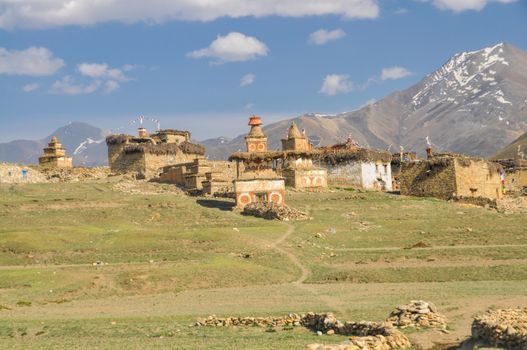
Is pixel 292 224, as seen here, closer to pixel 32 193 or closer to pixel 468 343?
pixel 32 193

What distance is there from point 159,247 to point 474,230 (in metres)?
20.5

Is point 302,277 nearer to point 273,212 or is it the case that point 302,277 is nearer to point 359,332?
point 359,332

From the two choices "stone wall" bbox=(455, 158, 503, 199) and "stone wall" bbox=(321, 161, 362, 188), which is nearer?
"stone wall" bbox=(455, 158, 503, 199)

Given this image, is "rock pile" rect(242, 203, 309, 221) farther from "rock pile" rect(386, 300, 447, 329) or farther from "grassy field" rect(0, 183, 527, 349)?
"rock pile" rect(386, 300, 447, 329)

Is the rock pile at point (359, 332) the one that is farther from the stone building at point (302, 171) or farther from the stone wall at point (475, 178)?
the stone wall at point (475, 178)

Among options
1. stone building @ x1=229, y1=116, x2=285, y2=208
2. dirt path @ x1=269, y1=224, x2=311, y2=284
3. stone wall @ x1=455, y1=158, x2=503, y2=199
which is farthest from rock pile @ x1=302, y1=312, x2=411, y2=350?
stone wall @ x1=455, y1=158, x2=503, y2=199

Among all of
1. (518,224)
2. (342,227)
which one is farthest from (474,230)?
(342,227)

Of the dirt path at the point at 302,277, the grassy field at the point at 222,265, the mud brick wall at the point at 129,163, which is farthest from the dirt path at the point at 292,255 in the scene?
the mud brick wall at the point at 129,163

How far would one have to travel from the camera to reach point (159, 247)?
140ft

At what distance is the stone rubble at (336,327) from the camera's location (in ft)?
61.5

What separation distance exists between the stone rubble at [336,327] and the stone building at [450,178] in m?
43.5

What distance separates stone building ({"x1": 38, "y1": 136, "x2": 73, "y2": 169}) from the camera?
81.9 metres

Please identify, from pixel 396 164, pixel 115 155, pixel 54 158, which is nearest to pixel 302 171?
pixel 396 164

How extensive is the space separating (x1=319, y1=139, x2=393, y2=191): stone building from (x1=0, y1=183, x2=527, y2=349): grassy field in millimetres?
12887
